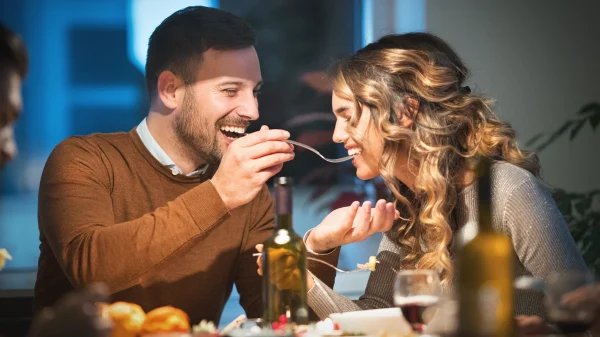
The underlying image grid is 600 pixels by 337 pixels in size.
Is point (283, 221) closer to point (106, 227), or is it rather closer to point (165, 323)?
point (165, 323)

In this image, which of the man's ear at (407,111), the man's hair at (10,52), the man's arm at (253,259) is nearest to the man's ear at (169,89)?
the man's arm at (253,259)

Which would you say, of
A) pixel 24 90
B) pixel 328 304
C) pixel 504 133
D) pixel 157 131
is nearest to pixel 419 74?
pixel 504 133

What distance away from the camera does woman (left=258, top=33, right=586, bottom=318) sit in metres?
2.07

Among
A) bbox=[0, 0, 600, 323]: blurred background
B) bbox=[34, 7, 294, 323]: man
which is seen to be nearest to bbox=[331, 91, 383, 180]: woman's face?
bbox=[34, 7, 294, 323]: man

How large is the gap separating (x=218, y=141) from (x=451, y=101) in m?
0.80

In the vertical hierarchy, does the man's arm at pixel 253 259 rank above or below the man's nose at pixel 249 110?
below

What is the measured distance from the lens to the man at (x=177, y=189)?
192 centimetres

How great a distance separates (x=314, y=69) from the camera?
142 inches

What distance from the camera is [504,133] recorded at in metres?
2.19

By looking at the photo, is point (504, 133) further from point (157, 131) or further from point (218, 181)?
point (157, 131)

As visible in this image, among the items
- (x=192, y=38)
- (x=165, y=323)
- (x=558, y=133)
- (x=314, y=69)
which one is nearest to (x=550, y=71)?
(x=558, y=133)

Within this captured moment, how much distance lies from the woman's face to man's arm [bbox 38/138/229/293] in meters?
0.45

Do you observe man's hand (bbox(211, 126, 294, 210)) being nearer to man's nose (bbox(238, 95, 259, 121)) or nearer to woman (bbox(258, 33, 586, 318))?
woman (bbox(258, 33, 586, 318))

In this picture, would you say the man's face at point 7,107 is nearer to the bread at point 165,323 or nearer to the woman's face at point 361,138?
the bread at point 165,323
